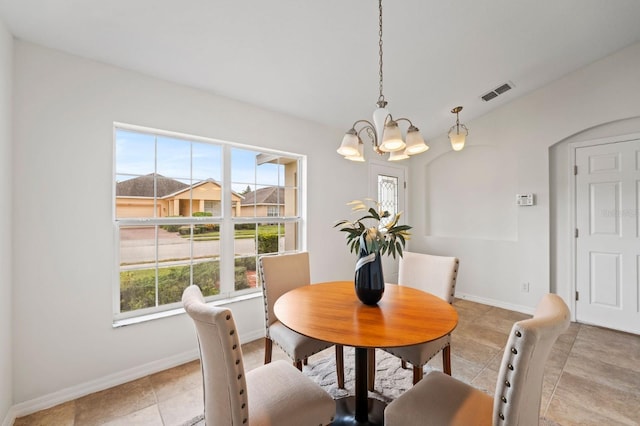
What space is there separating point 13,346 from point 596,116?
5.56m

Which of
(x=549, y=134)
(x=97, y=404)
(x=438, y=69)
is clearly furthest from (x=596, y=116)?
(x=97, y=404)

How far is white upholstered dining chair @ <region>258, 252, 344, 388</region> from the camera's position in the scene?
180 centimetres

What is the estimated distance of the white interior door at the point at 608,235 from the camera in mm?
2998

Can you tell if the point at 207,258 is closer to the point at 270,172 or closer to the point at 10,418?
the point at 270,172

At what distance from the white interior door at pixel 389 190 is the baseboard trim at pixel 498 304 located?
1025 mm

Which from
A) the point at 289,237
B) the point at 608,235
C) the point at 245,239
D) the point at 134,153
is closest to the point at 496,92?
the point at 608,235

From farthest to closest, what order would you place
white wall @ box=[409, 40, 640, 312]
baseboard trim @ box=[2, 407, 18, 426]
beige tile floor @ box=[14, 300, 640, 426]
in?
white wall @ box=[409, 40, 640, 312] < beige tile floor @ box=[14, 300, 640, 426] < baseboard trim @ box=[2, 407, 18, 426]

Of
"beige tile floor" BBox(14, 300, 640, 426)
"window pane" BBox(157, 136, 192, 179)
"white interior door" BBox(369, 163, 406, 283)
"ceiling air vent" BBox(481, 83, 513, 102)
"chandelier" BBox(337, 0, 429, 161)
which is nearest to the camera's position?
"chandelier" BBox(337, 0, 429, 161)

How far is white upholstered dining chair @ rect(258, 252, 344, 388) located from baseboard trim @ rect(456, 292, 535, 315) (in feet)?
9.55

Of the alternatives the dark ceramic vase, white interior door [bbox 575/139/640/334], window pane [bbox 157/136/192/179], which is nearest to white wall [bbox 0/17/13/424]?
window pane [bbox 157/136/192/179]

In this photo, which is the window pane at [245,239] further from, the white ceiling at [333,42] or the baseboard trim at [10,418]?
the baseboard trim at [10,418]

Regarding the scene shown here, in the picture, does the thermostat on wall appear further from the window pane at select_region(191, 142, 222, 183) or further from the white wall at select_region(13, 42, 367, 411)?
the white wall at select_region(13, 42, 367, 411)

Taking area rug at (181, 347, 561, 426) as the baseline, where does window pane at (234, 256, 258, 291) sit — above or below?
above

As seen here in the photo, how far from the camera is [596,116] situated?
3125mm
